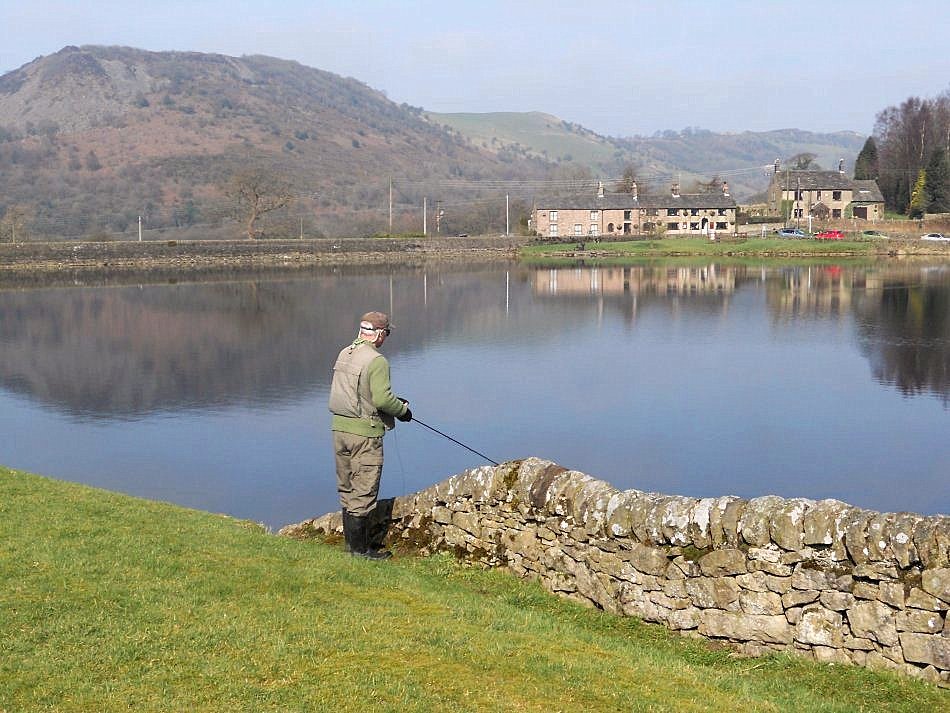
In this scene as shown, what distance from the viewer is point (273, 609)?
7.43m

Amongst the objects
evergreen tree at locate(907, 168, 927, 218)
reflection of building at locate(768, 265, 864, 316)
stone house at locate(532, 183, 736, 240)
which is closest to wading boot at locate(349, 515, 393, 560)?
reflection of building at locate(768, 265, 864, 316)

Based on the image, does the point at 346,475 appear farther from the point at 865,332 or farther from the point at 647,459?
the point at 865,332

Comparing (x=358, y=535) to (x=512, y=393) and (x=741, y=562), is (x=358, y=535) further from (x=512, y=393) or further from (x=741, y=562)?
(x=512, y=393)

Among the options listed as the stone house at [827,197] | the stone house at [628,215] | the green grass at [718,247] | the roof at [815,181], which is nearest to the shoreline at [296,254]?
the green grass at [718,247]

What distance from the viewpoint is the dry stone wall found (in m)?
7.31

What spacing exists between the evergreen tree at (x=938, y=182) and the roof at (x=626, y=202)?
64.8 feet

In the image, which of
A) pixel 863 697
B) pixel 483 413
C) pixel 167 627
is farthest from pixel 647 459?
pixel 167 627

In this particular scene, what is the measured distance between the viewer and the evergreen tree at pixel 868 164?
11234cm

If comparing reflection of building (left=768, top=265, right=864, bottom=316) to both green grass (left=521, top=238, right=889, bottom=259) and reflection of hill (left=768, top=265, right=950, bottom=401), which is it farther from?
green grass (left=521, top=238, right=889, bottom=259)

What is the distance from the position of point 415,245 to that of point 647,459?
253 feet

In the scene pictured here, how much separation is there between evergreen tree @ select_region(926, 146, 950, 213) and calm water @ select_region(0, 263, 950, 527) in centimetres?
5393

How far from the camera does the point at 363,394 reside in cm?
994

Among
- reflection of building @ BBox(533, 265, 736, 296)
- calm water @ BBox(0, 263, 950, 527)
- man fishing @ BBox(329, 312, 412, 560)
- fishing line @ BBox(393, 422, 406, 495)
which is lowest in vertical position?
fishing line @ BBox(393, 422, 406, 495)

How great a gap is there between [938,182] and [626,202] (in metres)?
31.3
